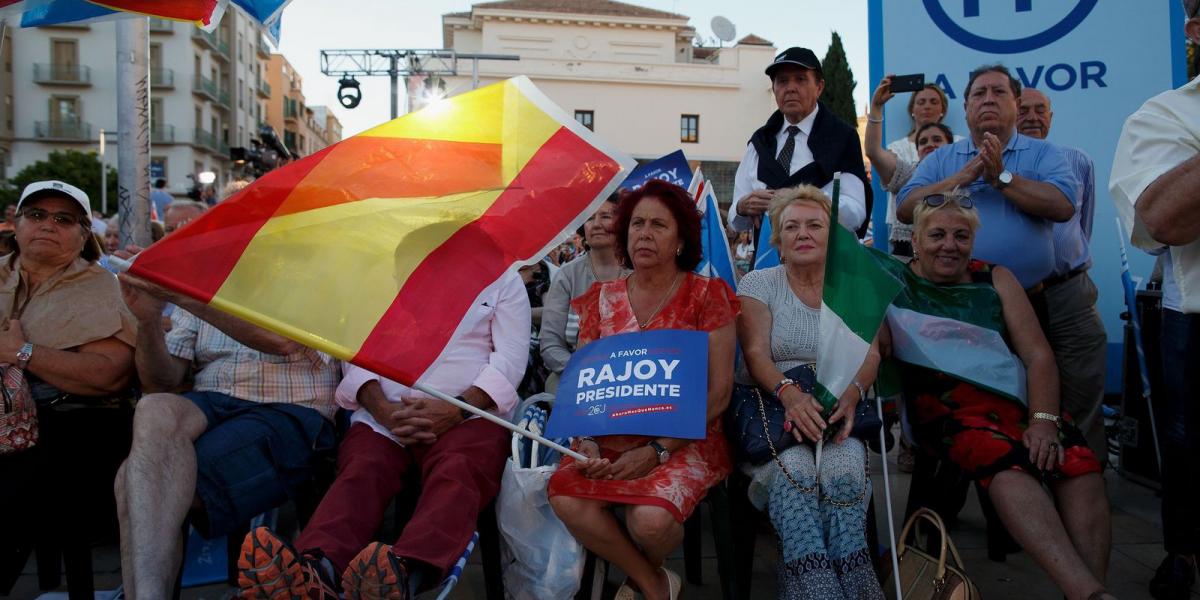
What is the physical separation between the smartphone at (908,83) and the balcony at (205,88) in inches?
1965

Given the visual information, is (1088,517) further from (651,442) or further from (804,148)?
(804,148)

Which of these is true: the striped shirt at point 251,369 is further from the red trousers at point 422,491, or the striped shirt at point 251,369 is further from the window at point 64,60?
the window at point 64,60

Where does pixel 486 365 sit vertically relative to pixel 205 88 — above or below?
below

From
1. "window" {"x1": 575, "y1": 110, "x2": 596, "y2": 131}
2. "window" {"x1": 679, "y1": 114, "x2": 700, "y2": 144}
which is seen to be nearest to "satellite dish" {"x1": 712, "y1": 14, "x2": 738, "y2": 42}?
"window" {"x1": 679, "y1": 114, "x2": 700, "y2": 144}

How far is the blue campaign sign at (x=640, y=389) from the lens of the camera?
286 cm

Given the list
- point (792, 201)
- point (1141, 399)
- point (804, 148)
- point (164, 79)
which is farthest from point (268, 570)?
point (164, 79)

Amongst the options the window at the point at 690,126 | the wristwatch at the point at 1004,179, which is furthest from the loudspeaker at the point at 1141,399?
the window at the point at 690,126

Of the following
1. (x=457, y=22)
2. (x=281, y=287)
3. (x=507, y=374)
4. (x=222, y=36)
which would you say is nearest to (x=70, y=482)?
(x=281, y=287)

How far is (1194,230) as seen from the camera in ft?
7.73

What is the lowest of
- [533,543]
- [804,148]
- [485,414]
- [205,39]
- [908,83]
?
[533,543]

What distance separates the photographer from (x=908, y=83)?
14.7ft

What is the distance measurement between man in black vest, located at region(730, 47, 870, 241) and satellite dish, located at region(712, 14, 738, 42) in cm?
4175

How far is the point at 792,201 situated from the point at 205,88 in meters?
52.1

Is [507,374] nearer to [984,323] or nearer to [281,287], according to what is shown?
[281,287]
